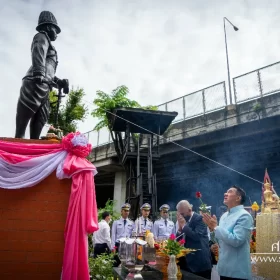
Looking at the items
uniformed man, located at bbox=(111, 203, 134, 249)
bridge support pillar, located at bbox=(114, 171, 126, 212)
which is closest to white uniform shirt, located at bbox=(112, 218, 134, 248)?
uniformed man, located at bbox=(111, 203, 134, 249)

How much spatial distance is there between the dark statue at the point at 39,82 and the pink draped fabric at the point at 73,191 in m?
0.53

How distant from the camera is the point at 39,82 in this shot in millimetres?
3746

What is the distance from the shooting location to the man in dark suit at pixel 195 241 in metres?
3.62

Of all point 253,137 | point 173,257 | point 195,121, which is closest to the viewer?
point 173,257

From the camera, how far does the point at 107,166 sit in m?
15.6

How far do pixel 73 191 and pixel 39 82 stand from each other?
5.40ft

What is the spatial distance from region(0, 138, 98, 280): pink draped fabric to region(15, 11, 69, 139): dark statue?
0.53 meters

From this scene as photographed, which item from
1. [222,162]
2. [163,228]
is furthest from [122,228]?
[222,162]

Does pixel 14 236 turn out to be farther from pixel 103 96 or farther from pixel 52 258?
pixel 103 96

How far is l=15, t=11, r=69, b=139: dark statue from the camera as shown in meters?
3.72

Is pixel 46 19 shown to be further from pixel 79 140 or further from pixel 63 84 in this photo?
pixel 79 140

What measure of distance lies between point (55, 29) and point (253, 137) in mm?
8728

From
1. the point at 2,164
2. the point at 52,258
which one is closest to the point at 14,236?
the point at 52,258

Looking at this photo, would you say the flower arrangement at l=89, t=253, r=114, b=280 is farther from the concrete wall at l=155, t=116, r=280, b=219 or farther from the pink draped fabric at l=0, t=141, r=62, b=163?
the concrete wall at l=155, t=116, r=280, b=219
